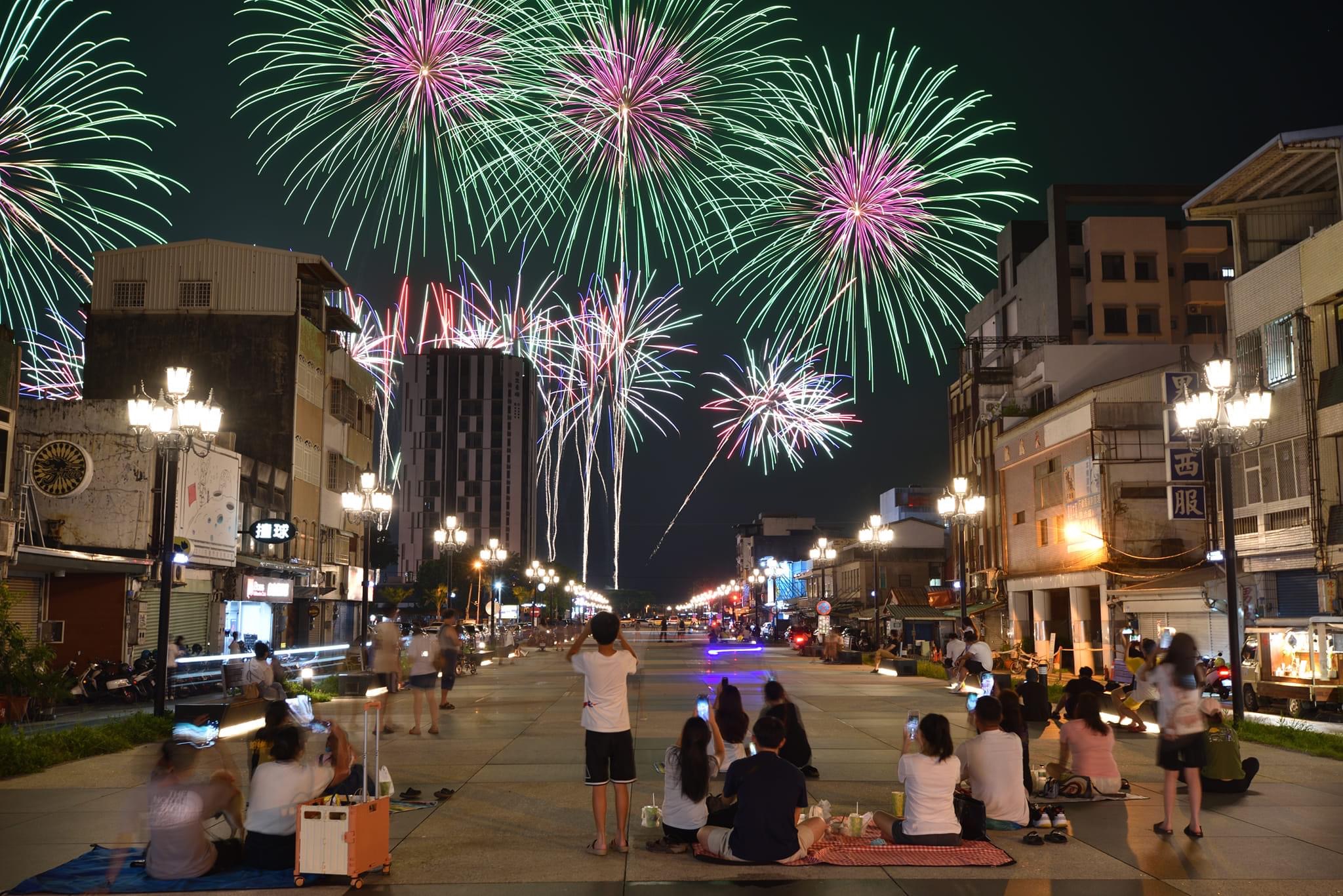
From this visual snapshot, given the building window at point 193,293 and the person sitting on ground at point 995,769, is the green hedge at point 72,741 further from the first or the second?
the building window at point 193,293

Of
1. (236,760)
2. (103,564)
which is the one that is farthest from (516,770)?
(103,564)

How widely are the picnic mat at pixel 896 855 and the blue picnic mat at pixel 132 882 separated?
121 inches

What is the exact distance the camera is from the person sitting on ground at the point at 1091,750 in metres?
11.9

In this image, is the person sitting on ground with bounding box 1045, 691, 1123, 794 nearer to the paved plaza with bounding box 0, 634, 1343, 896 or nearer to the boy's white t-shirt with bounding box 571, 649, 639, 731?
the paved plaza with bounding box 0, 634, 1343, 896

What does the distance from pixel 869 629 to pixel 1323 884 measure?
2367 inches

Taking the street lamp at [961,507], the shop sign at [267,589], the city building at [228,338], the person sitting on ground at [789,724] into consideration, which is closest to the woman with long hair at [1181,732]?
the person sitting on ground at [789,724]

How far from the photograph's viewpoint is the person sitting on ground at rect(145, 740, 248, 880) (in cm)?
825

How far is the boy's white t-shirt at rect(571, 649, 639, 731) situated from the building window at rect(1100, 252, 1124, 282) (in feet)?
192

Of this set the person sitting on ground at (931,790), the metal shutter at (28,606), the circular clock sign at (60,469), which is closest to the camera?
the person sitting on ground at (931,790)

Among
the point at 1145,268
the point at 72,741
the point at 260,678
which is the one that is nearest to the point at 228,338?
the point at 260,678

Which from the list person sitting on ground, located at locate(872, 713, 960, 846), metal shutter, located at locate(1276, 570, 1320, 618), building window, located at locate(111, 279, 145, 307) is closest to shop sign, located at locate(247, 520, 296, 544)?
building window, located at locate(111, 279, 145, 307)

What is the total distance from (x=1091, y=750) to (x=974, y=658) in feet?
37.6

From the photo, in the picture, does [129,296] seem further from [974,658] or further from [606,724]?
[606,724]

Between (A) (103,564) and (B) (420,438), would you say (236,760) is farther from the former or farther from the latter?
(B) (420,438)
